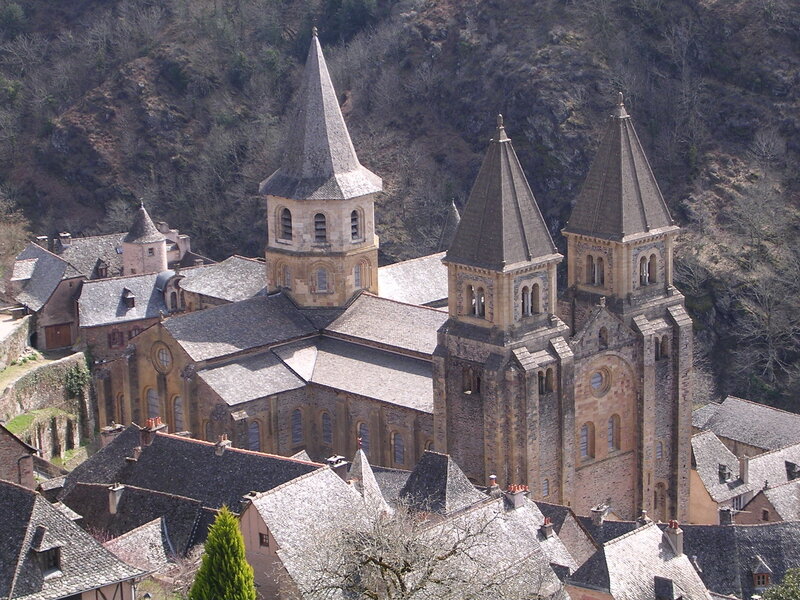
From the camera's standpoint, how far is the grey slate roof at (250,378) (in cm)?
6956

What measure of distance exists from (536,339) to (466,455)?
16.9 ft


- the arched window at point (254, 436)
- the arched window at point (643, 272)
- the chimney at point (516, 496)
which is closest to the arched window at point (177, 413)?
Result: the arched window at point (254, 436)

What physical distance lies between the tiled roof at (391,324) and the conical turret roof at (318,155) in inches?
195

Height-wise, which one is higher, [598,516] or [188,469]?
[188,469]

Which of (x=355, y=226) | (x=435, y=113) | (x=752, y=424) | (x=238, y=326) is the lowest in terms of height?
(x=752, y=424)

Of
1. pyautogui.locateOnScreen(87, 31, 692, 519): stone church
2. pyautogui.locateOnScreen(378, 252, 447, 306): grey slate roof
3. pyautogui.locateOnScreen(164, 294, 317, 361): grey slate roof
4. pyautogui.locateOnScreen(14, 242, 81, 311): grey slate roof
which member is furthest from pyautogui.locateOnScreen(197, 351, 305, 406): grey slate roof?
pyautogui.locateOnScreen(14, 242, 81, 311): grey slate roof

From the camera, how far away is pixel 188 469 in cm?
6097

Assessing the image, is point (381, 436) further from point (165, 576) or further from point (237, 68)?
point (237, 68)

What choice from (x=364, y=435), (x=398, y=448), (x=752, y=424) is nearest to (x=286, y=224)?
(x=364, y=435)

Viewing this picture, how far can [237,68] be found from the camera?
128m

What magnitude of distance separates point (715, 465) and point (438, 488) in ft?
63.0

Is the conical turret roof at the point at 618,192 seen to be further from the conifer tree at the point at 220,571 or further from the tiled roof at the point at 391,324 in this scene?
the conifer tree at the point at 220,571

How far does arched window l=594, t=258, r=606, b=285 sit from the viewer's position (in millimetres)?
66438

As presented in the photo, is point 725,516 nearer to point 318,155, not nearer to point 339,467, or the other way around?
point 339,467
